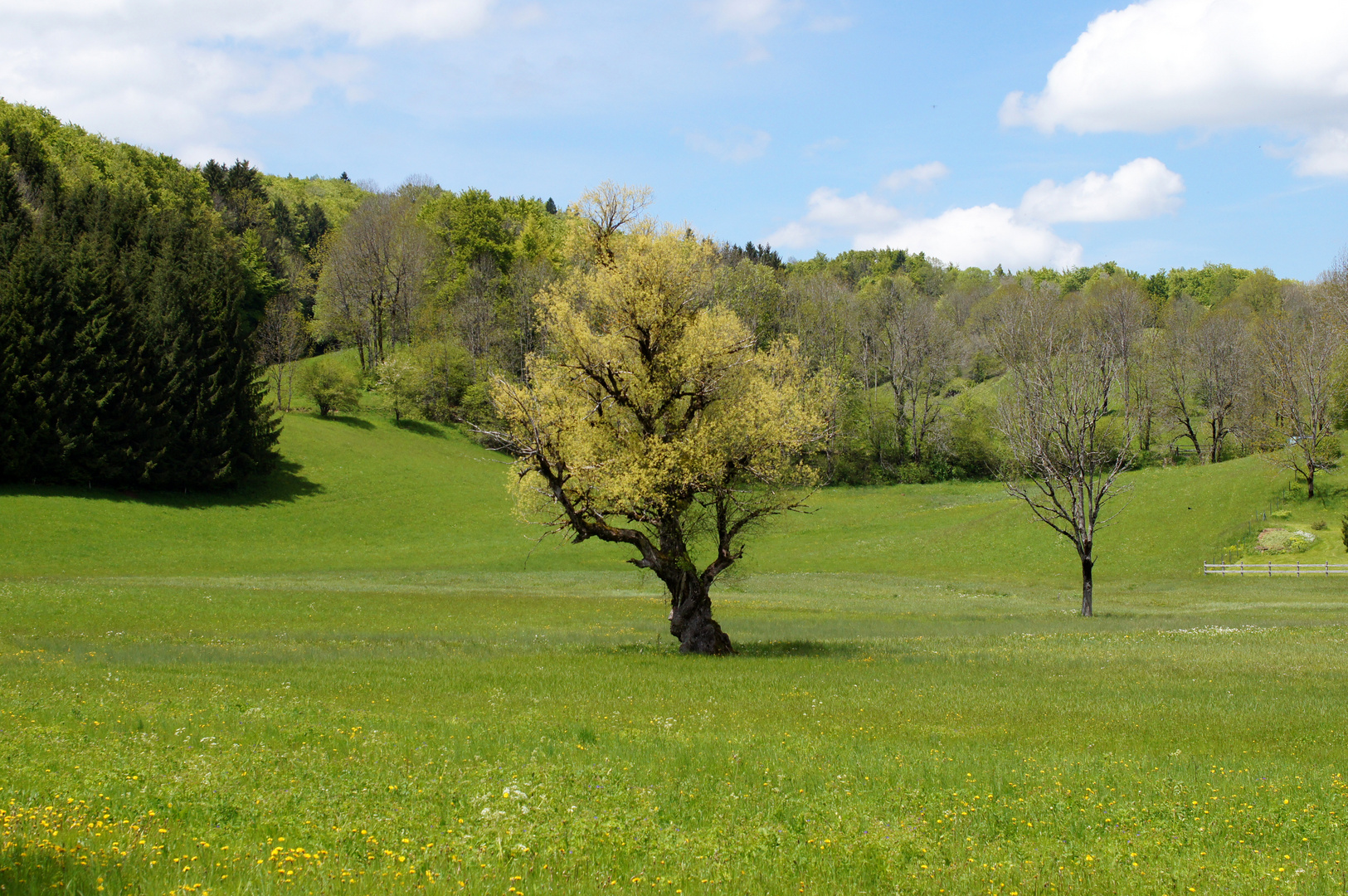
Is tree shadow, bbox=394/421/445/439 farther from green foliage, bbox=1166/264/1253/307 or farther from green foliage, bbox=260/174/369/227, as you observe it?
green foliage, bbox=1166/264/1253/307

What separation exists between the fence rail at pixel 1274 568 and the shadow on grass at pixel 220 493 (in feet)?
231

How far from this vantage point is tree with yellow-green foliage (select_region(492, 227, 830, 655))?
25.3 metres

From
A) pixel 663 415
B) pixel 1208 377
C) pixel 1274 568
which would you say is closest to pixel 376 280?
pixel 663 415

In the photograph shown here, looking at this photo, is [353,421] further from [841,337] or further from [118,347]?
[841,337]

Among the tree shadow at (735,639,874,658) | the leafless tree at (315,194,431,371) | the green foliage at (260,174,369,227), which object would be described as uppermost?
the green foliage at (260,174,369,227)

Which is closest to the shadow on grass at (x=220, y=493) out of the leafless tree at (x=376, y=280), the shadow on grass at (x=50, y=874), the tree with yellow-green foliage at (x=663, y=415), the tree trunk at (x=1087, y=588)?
the leafless tree at (x=376, y=280)

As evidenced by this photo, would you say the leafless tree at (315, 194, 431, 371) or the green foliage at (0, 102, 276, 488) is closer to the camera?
the green foliage at (0, 102, 276, 488)

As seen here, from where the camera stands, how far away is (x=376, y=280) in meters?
112

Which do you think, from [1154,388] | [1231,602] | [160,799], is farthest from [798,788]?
[1154,388]

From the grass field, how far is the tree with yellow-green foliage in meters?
3.83

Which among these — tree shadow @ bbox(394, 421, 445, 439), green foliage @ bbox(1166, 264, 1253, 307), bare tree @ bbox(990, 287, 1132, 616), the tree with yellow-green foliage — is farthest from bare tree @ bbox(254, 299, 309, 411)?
green foliage @ bbox(1166, 264, 1253, 307)

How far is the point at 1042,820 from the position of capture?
9656 millimetres

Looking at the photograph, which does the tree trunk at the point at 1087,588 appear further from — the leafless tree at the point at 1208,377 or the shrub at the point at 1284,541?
the leafless tree at the point at 1208,377

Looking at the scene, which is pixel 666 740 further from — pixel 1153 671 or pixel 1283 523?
pixel 1283 523
